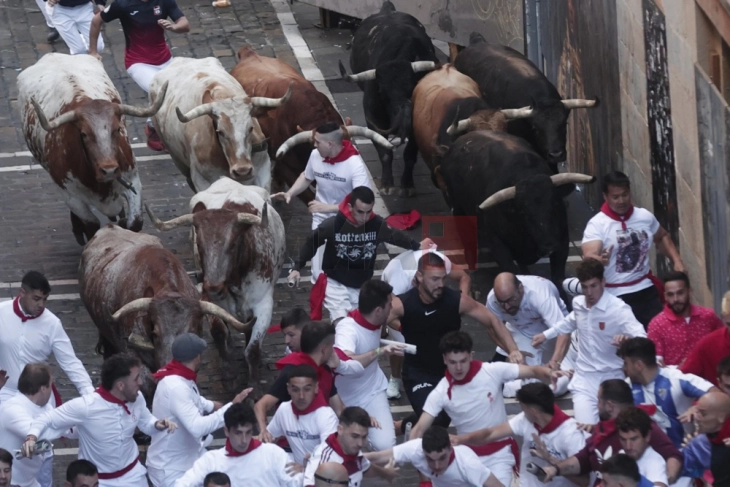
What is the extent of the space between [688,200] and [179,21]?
23.1 ft

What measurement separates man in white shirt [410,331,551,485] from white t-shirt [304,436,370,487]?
0.53 metres

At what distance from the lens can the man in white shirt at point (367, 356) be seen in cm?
1073

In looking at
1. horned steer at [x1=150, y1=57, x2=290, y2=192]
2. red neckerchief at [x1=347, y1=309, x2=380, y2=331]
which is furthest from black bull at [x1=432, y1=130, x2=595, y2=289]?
red neckerchief at [x1=347, y1=309, x2=380, y2=331]

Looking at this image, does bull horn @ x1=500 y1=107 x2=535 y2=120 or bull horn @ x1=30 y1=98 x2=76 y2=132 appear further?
bull horn @ x1=500 y1=107 x2=535 y2=120

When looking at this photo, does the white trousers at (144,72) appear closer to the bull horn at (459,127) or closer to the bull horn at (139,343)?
the bull horn at (459,127)

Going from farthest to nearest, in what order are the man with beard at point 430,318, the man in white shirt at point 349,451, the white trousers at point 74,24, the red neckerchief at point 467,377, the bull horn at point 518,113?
1. the white trousers at point 74,24
2. the bull horn at point 518,113
3. the man with beard at point 430,318
4. the red neckerchief at point 467,377
5. the man in white shirt at point 349,451

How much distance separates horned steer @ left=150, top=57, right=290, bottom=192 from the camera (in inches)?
583

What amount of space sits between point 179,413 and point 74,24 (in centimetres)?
1098

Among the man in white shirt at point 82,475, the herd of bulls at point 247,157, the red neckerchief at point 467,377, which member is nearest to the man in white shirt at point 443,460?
the red neckerchief at point 467,377

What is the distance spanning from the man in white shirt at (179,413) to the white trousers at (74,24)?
33.6ft

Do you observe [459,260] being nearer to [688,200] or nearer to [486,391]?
[688,200]

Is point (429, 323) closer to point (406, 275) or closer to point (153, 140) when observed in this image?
point (406, 275)

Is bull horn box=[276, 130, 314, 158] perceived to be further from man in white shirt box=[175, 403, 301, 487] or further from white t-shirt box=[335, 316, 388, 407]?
man in white shirt box=[175, 403, 301, 487]

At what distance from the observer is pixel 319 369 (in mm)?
10344
